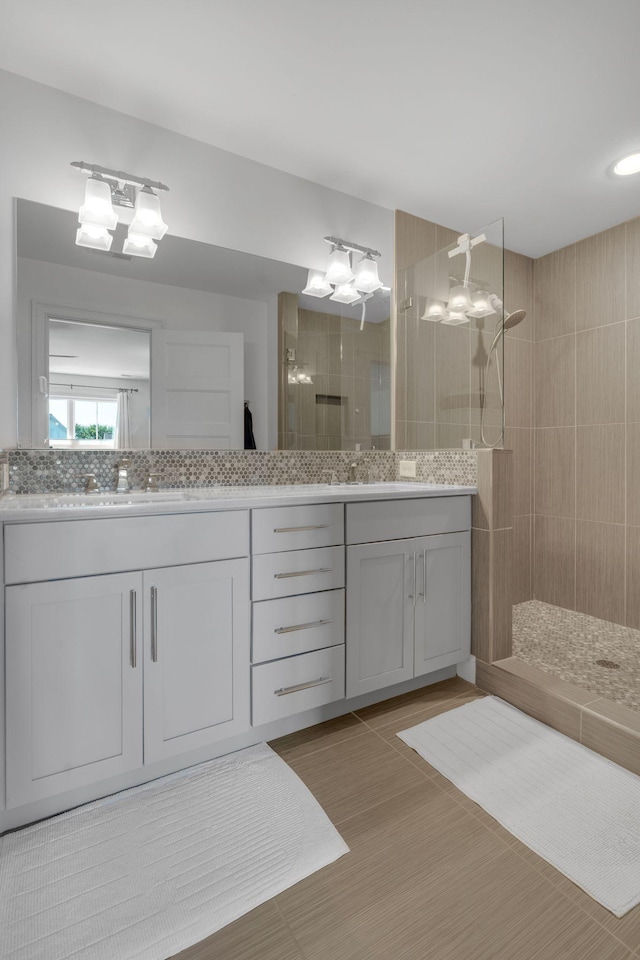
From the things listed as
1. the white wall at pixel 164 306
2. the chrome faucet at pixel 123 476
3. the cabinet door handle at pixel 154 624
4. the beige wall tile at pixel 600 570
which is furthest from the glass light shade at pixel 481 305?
A: the cabinet door handle at pixel 154 624

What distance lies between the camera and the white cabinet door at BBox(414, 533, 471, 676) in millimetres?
2021

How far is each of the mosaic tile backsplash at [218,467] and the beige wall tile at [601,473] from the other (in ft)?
3.91

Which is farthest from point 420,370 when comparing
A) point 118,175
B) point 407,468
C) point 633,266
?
point 118,175

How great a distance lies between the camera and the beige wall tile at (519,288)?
321 centimetres

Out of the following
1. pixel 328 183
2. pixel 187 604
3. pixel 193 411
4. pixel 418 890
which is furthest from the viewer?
pixel 328 183

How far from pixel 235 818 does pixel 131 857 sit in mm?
280

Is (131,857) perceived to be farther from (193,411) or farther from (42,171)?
(42,171)

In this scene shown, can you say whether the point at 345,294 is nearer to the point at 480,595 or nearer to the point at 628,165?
the point at 628,165

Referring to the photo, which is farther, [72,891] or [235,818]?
[235,818]

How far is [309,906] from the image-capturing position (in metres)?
1.11

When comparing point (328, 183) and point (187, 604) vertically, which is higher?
point (328, 183)

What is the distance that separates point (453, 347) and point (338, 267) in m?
0.72

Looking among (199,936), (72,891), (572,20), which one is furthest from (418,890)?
(572,20)

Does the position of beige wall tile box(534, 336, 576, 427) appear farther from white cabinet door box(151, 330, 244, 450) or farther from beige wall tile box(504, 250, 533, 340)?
white cabinet door box(151, 330, 244, 450)
